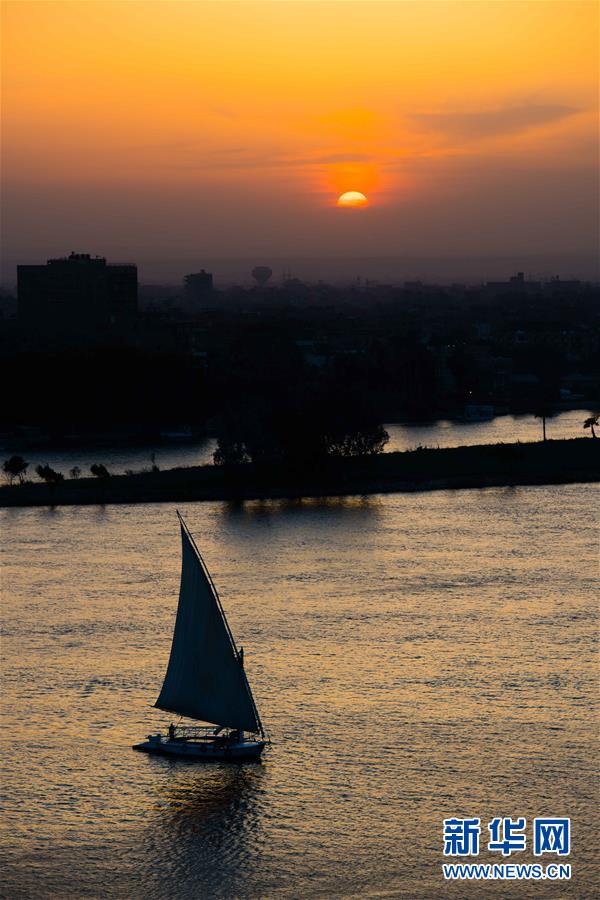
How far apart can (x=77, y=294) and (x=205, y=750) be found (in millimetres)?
99402

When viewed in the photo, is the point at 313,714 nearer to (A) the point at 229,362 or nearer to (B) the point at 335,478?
(B) the point at 335,478

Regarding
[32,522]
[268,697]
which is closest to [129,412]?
[32,522]

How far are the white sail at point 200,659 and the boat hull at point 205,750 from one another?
0.37m

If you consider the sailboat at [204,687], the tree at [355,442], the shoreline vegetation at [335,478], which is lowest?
the sailboat at [204,687]

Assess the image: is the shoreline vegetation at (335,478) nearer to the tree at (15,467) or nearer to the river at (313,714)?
the tree at (15,467)

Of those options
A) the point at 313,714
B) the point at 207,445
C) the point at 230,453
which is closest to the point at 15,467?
the point at 230,453

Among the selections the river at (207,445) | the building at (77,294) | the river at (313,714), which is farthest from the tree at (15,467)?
the building at (77,294)

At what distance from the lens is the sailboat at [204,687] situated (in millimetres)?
16031

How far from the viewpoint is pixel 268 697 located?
17.8 metres

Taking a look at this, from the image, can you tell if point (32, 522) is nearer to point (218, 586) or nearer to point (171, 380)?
point (218, 586)

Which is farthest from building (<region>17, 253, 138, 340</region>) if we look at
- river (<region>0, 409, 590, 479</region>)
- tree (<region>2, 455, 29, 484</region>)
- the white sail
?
the white sail

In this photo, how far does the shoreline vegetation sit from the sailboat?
1772cm

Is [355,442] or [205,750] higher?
[355,442]

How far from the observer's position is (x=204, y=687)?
16656 millimetres
